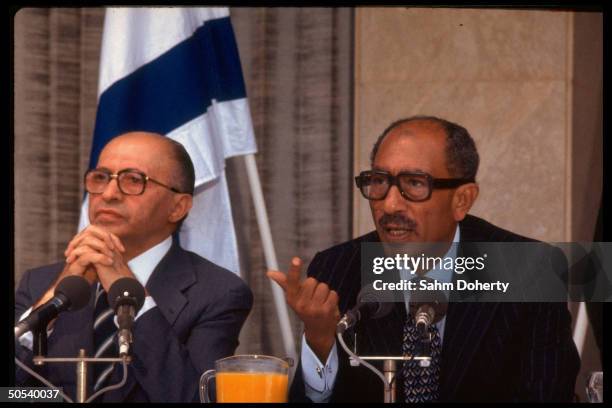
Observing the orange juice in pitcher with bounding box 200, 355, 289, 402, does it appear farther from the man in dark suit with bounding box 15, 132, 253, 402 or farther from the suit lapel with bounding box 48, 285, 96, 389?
the suit lapel with bounding box 48, 285, 96, 389

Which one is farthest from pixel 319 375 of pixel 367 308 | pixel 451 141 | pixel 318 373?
pixel 451 141

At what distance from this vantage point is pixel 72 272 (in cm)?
573

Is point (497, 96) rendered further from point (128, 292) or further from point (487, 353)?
point (128, 292)

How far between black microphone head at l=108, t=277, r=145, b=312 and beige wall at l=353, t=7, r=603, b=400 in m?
1.13

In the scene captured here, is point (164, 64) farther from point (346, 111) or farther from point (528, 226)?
point (528, 226)

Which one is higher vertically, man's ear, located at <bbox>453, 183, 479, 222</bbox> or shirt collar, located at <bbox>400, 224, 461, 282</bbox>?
man's ear, located at <bbox>453, 183, 479, 222</bbox>

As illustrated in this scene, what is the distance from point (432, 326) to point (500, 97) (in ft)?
3.97

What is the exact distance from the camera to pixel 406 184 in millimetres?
5680

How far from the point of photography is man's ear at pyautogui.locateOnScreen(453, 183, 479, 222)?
5.79 m

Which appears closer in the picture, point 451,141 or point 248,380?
point 248,380

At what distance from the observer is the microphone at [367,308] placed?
5047 millimetres

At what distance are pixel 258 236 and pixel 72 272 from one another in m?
0.90

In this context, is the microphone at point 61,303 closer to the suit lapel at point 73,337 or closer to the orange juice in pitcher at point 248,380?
the suit lapel at point 73,337

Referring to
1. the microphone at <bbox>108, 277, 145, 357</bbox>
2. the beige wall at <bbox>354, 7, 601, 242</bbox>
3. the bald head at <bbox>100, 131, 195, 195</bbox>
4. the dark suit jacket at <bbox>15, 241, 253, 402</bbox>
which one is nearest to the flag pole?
the dark suit jacket at <bbox>15, 241, 253, 402</bbox>
